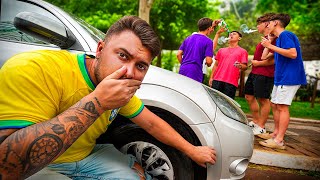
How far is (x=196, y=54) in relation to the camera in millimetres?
4227

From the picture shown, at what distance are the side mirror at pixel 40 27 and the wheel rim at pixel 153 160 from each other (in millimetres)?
944

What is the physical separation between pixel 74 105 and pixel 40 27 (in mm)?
846

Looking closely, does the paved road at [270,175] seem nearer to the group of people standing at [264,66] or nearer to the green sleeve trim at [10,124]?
the group of people standing at [264,66]

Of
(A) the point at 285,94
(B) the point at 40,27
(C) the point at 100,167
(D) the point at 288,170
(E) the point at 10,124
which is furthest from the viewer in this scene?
(A) the point at 285,94

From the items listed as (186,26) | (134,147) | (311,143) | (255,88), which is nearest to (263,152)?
(255,88)

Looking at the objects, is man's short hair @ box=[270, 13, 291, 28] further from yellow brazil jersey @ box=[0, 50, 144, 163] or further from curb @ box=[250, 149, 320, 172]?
yellow brazil jersey @ box=[0, 50, 144, 163]

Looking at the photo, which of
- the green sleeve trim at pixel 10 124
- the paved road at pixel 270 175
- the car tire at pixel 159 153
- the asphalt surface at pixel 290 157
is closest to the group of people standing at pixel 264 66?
the asphalt surface at pixel 290 157

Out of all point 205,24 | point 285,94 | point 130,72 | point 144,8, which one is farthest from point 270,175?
point 144,8

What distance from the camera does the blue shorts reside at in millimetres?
1572

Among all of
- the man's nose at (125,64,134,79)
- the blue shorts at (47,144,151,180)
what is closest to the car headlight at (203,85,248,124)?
the blue shorts at (47,144,151,180)

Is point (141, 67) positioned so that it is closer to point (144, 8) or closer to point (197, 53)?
point (197, 53)

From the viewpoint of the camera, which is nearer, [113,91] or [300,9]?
[113,91]

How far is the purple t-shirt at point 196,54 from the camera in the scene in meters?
4.22

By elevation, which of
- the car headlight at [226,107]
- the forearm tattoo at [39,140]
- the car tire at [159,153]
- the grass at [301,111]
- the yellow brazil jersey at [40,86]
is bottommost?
the grass at [301,111]
